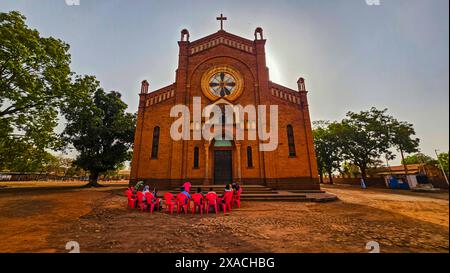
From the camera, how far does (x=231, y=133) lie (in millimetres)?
14555

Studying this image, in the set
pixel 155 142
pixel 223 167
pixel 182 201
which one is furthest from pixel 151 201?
pixel 155 142

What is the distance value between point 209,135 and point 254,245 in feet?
36.3

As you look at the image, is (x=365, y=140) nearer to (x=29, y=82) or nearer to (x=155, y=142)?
(x=155, y=142)

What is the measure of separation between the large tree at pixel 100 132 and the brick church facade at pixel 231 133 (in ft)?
20.6

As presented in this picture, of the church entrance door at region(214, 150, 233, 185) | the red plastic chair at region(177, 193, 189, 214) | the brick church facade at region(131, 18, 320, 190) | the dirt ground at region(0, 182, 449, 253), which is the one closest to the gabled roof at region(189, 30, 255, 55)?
the brick church facade at region(131, 18, 320, 190)

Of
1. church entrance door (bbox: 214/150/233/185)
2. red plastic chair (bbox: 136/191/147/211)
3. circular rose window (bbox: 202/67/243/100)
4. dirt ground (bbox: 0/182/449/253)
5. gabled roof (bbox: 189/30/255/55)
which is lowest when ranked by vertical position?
dirt ground (bbox: 0/182/449/253)

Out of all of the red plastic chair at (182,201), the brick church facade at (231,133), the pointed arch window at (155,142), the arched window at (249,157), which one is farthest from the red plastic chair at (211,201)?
the pointed arch window at (155,142)

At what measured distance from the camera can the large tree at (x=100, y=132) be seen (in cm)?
1825

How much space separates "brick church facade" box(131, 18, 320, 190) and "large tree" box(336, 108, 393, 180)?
1770 centimetres

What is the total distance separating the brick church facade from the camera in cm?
1398

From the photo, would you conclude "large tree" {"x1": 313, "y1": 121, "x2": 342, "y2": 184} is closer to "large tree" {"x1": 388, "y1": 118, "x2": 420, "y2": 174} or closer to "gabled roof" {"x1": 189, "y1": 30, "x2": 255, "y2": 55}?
"large tree" {"x1": 388, "y1": 118, "x2": 420, "y2": 174}

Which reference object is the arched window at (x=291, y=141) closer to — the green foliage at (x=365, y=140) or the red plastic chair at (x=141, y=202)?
the red plastic chair at (x=141, y=202)
